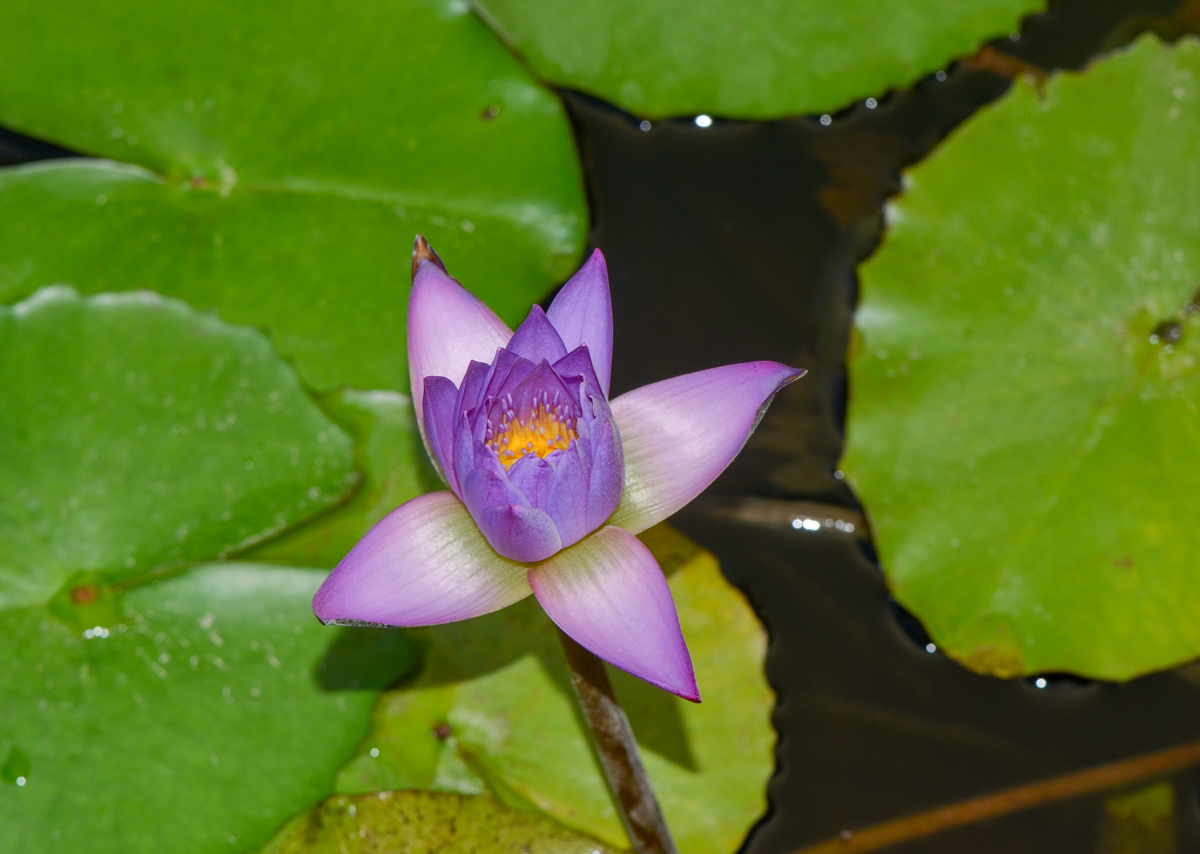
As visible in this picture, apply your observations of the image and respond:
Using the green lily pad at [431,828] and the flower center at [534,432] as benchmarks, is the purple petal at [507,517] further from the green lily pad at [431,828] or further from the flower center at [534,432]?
the green lily pad at [431,828]

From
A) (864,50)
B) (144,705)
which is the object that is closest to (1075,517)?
(864,50)

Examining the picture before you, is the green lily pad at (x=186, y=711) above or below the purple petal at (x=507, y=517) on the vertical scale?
below

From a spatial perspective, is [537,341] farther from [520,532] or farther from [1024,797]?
[1024,797]

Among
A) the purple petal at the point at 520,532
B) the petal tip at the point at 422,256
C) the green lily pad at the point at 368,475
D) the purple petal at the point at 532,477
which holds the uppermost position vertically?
the petal tip at the point at 422,256

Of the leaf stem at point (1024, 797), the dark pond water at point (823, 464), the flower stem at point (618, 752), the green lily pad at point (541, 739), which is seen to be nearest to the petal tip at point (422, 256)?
the flower stem at point (618, 752)

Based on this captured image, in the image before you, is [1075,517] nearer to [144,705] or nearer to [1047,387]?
[1047,387]

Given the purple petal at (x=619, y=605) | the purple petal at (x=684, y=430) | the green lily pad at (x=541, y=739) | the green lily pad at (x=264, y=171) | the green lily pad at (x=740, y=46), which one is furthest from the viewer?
the green lily pad at (x=740, y=46)

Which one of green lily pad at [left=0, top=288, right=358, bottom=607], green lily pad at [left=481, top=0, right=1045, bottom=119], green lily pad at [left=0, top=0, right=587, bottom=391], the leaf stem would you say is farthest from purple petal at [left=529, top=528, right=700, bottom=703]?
green lily pad at [left=481, top=0, right=1045, bottom=119]

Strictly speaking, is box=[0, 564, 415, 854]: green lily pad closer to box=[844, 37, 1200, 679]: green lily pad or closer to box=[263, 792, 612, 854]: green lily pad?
box=[263, 792, 612, 854]: green lily pad

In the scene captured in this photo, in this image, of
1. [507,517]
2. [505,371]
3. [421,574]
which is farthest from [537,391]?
[421,574]
